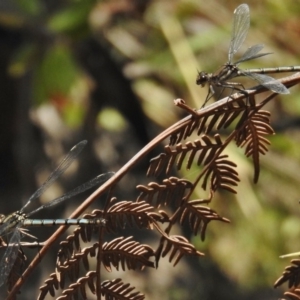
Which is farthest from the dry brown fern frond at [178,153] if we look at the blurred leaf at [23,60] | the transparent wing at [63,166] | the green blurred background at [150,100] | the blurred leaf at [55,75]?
the blurred leaf at [23,60]

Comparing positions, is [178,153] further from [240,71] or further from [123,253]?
[240,71]

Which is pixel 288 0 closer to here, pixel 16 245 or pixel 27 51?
pixel 27 51

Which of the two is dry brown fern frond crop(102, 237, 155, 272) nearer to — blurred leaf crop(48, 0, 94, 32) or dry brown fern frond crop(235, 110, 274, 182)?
dry brown fern frond crop(235, 110, 274, 182)

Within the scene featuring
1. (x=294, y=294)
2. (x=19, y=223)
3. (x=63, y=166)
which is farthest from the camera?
(x=63, y=166)

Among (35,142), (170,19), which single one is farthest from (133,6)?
(35,142)

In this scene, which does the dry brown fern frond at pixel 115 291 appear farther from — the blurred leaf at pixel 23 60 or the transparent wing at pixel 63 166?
the blurred leaf at pixel 23 60

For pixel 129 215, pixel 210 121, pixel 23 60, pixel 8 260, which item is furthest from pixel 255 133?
pixel 23 60

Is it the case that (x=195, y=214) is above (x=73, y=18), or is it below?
below
